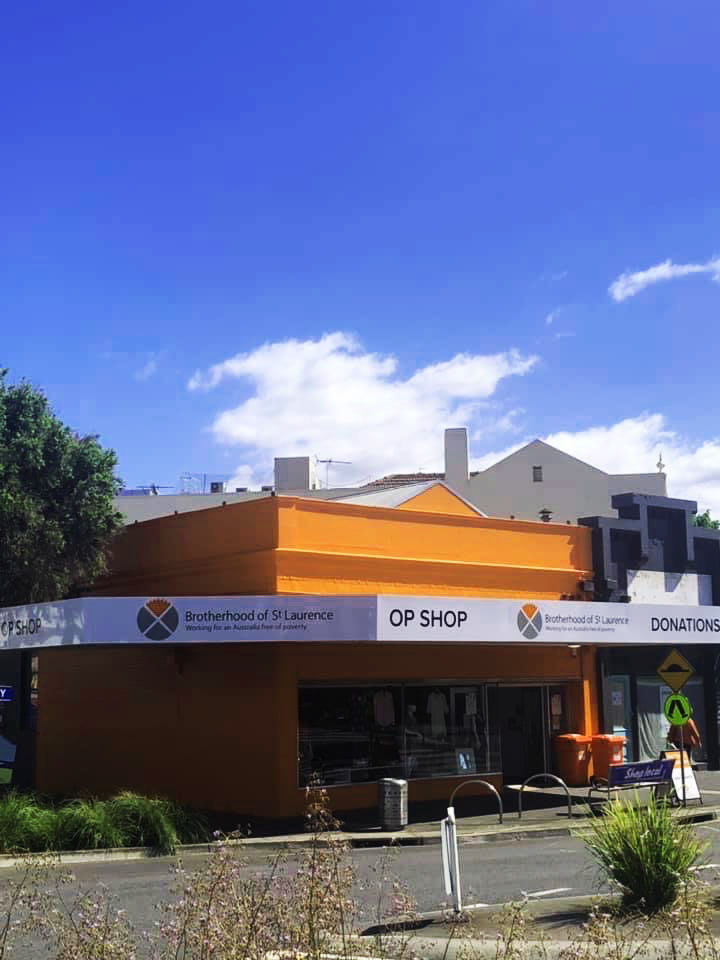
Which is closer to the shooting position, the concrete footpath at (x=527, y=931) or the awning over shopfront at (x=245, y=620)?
the concrete footpath at (x=527, y=931)

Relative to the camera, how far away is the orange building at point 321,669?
19047 mm

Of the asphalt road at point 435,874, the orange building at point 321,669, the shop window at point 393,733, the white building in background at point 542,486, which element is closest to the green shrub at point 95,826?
the asphalt road at point 435,874

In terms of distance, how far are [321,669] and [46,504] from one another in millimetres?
6977

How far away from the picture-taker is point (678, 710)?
19.4 meters

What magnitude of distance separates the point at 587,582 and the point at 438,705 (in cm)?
458

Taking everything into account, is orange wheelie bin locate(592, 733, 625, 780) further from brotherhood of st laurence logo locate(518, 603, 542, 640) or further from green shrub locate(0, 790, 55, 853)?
green shrub locate(0, 790, 55, 853)

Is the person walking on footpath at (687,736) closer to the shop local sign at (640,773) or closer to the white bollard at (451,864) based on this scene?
the shop local sign at (640,773)

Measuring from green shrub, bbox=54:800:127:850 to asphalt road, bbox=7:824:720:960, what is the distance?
1.58 ft

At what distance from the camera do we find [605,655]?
24453 millimetres

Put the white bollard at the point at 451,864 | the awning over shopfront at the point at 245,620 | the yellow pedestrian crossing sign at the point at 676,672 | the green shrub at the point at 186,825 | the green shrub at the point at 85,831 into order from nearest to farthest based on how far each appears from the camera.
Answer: the white bollard at the point at 451,864
the green shrub at the point at 85,831
the green shrub at the point at 186,825
the awning over shopfront at the point at 245,620
the yellow pedestrian crossing sign at the point at 676,672

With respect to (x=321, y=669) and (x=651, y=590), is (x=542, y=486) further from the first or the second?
(x=321, y=669)

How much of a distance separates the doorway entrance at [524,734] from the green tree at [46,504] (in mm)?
9018

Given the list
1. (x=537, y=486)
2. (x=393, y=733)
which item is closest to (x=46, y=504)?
(x=393, y=733)

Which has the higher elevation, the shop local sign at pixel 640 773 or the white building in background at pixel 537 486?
the white building in background at pixel 537 486
